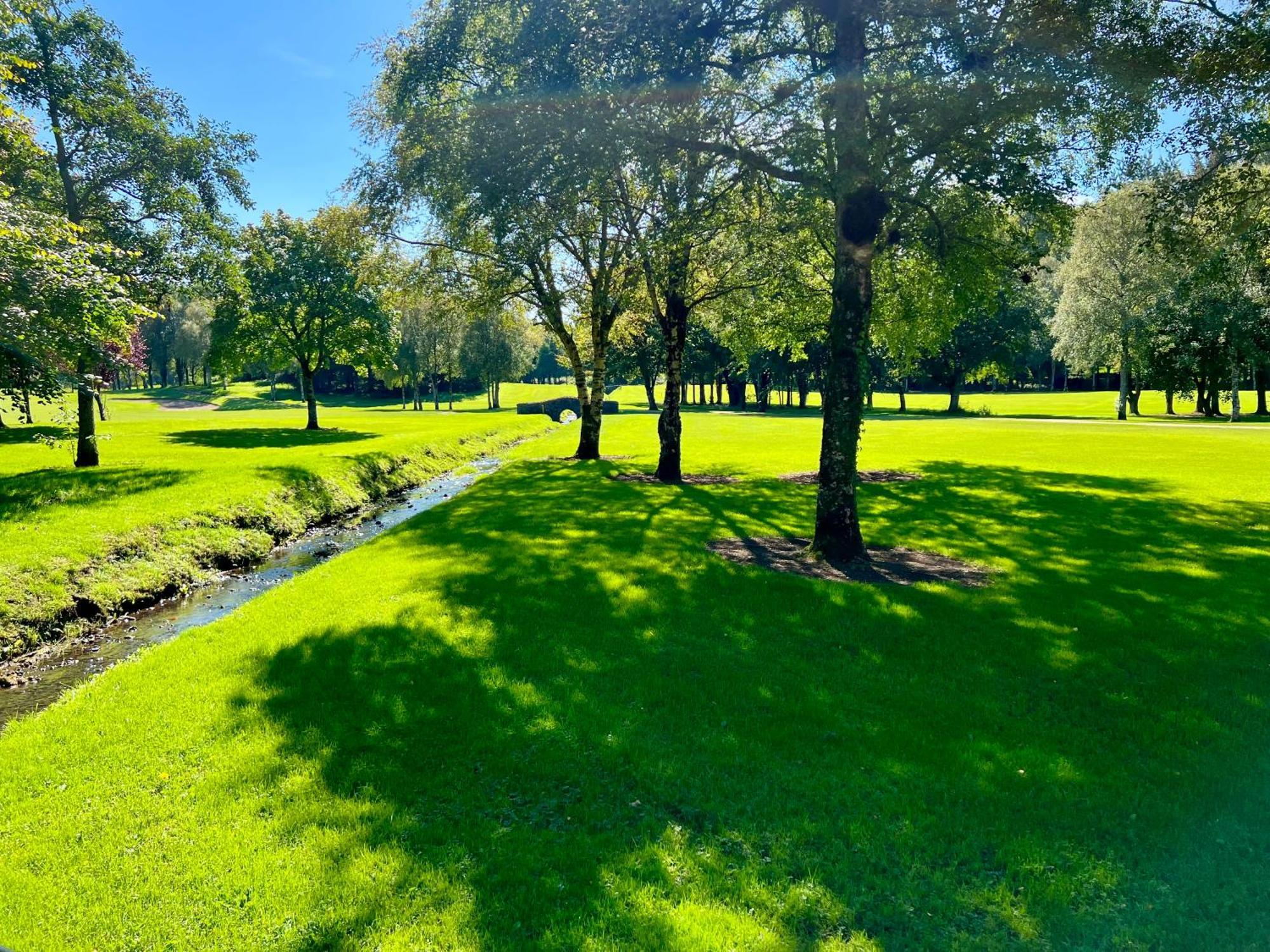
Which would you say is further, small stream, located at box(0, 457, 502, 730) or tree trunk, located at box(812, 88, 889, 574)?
tree trunk, located at box(812, 88, 889, 574)

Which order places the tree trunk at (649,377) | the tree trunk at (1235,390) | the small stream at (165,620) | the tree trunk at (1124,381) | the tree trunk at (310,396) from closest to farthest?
the small stream at (165,620)
the tree trunk at (310,396)
the tree trunk at (1235,390)
the tree trunk at (1124,381)
the tree trunk at (649,377)

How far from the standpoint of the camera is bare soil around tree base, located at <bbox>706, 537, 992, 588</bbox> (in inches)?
416

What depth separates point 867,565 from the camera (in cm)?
1122

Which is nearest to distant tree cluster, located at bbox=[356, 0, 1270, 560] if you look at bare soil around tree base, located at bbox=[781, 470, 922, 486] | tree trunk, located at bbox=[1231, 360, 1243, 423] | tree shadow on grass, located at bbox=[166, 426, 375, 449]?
bare soil around tree base, located at bbox=[781, 470, 922, 486]

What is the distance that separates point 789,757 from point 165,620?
10.9 m

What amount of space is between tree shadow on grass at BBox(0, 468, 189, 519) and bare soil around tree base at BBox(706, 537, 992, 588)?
14.7m

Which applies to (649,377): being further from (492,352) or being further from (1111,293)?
(1111,293)

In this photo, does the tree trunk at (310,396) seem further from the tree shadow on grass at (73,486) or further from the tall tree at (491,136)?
the tall tree at (491,136)

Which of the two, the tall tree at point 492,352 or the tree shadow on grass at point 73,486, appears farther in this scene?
the tall tree at point 492,352

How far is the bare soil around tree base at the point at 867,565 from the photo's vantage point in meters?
10.6

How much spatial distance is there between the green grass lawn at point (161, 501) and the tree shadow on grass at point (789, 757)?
5.51 metres

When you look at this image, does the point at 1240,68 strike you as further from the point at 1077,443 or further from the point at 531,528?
the point at 1077,443

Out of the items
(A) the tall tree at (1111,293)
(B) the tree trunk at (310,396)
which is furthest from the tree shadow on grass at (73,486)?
(A) the tall tree at (1111,293)

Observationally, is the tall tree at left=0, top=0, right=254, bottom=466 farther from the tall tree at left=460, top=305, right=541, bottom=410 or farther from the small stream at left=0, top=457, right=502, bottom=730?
the tall tree at left=460, top=305, right=541, bottom=410
